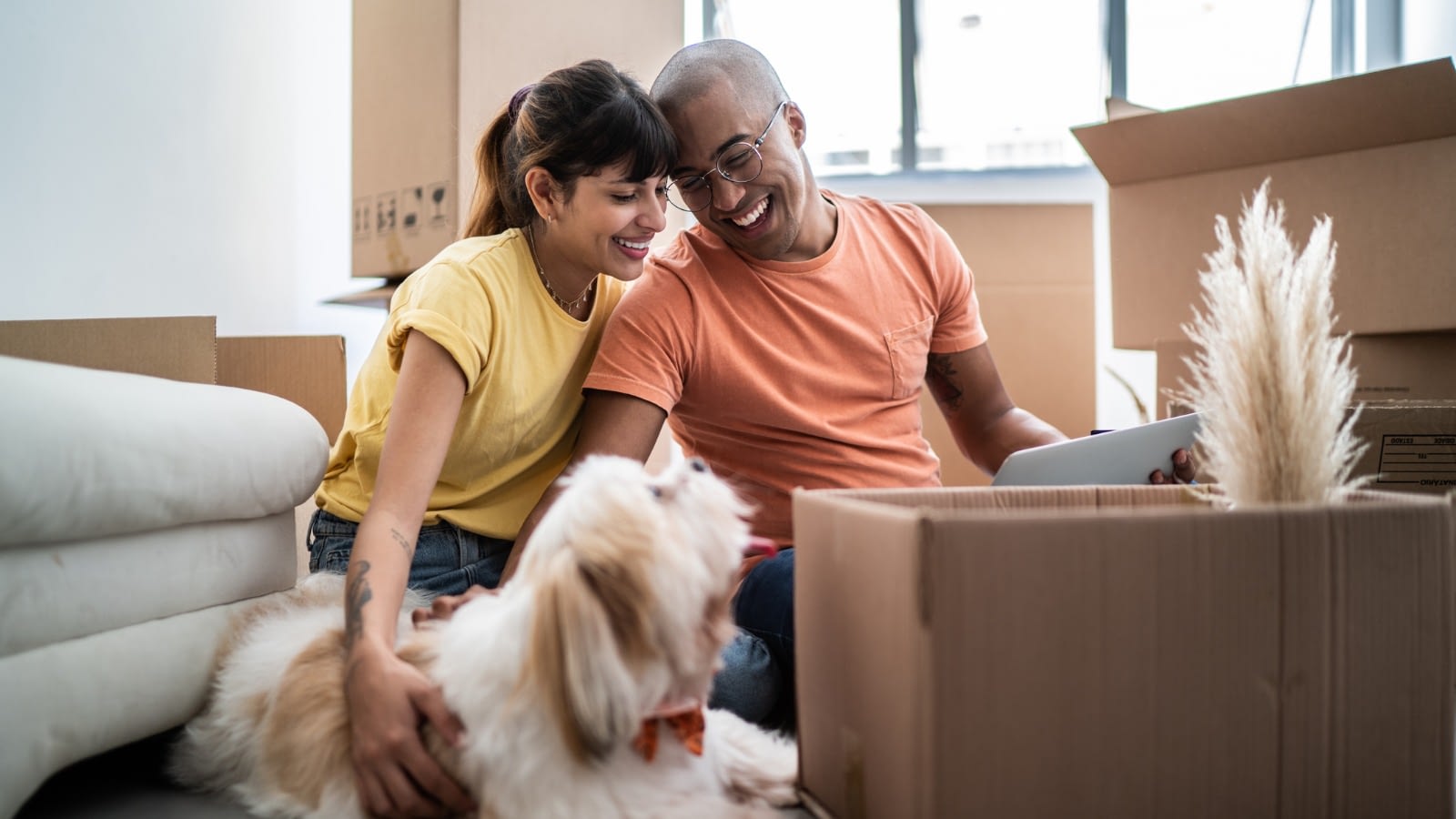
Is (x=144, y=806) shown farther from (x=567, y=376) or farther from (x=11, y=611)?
(x=567, y=376)

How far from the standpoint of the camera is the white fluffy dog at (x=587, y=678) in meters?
0.85

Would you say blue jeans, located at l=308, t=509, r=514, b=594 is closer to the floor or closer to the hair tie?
the floor

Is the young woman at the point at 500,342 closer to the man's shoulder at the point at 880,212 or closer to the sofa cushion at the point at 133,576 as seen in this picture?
the sofa cushion at the point at 133,576

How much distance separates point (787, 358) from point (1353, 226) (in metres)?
1.24

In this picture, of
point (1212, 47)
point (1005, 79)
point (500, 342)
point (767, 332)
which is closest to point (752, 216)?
point (767, 332)

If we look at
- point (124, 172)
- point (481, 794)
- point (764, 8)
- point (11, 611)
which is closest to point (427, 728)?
point (481, 794)

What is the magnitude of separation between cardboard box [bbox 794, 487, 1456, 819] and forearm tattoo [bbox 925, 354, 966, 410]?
104 centimetres

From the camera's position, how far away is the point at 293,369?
81.2 inches

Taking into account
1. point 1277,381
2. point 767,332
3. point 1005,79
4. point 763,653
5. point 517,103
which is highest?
point 1005,79

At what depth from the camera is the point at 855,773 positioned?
0.92 m

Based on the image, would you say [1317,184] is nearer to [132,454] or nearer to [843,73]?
[843,73]

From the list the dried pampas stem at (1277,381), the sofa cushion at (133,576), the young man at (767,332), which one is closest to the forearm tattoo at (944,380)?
the young man at (767,332)

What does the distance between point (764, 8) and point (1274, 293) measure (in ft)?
10.2

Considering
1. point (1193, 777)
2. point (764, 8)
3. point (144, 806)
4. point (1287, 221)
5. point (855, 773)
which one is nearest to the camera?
point (1193, 777)
